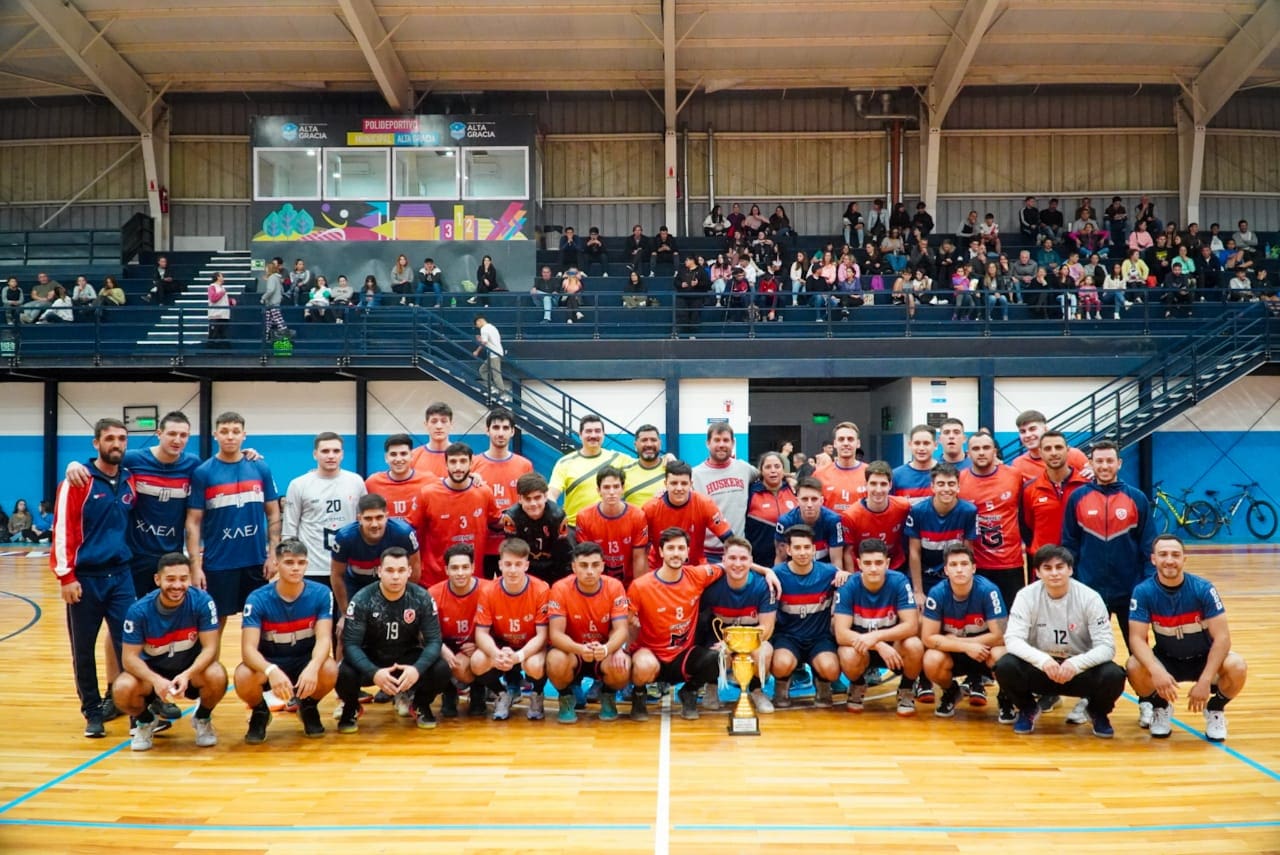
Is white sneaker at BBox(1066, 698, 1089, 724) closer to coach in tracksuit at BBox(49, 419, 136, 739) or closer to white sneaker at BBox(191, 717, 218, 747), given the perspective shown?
white sneaker at BBox(191, 717, 218, 747)

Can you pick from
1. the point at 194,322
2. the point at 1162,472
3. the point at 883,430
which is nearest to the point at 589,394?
the point at 883,430

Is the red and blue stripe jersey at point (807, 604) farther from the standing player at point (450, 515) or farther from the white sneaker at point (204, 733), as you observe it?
the white sneaker at point (204, 733)

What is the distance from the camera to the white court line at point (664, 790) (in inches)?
184

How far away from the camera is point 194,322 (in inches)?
802

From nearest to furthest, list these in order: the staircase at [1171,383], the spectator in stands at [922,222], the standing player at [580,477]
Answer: the standing player at [580,477] → the staircase at [1171,383] → the spectator in stands at [922,222]

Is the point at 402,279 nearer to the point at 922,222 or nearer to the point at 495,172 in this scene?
the point at 495,172

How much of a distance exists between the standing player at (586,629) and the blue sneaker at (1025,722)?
256 centimetres

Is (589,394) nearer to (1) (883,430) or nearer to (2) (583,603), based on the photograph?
(1) (883,430)

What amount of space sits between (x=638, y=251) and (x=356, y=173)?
6.08 m

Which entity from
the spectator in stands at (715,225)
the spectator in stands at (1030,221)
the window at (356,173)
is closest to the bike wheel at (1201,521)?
the spectator in stands at (1030,221)

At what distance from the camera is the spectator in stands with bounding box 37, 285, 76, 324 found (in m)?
19.5

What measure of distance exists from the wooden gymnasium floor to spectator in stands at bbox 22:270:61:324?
46.9ft

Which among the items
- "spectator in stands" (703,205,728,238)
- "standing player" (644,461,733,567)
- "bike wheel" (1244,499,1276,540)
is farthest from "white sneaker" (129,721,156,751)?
"bike wheel" (1244,499,1276,540)

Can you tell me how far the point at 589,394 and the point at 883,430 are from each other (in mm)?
6362
